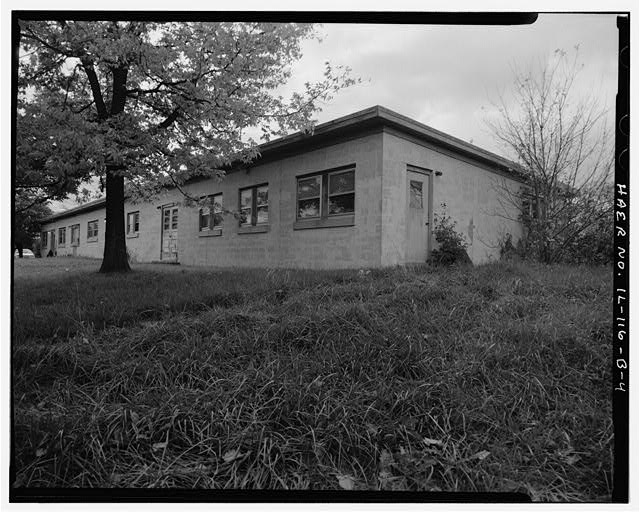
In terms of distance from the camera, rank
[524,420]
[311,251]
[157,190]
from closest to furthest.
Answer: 1. [524,420]
2. [157,190]
3. [311,251]

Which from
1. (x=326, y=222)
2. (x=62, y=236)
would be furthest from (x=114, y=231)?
(x=326, y=222)

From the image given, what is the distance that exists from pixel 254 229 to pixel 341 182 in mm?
2242

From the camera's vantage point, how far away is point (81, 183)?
3166mm

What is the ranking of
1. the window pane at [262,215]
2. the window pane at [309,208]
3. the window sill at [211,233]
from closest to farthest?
1. the window pane at [309,208]
2. the window pane at [262,215]
3. the window sill at [211,233]

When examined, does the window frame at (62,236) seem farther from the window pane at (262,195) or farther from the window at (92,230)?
the window pane at (262,195)

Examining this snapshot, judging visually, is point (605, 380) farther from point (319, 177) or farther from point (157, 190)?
point (319, 177)

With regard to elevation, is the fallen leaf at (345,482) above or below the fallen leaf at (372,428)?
below

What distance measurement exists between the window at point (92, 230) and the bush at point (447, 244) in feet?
19.0

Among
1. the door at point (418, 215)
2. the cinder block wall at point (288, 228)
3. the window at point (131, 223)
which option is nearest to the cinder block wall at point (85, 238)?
the window at point (131, 223)

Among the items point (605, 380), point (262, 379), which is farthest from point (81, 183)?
point (605, 380)

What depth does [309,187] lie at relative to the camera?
25.6ft

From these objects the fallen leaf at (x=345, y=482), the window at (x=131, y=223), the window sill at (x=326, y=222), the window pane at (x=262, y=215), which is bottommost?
the fallen leaf at (x=345, y=482)

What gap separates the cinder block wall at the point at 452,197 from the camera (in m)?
6.82

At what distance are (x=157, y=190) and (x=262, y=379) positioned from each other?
2357mm
